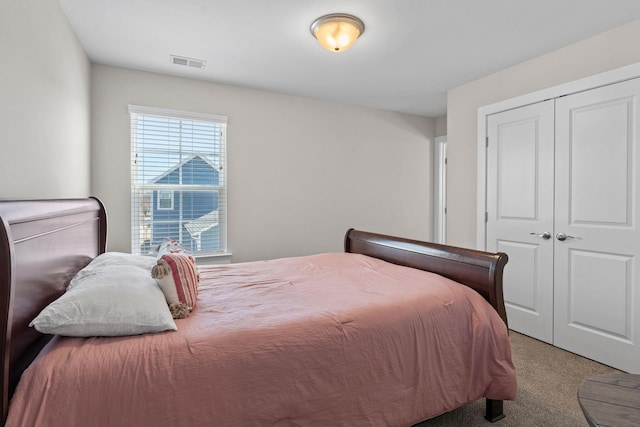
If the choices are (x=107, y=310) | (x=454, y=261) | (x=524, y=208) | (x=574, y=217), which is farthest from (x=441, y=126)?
(x=107, y=310)

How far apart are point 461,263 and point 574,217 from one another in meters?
1.48

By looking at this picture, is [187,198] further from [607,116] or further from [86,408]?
[607,116]

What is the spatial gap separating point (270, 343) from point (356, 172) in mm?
3509

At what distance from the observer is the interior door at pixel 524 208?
2918mm

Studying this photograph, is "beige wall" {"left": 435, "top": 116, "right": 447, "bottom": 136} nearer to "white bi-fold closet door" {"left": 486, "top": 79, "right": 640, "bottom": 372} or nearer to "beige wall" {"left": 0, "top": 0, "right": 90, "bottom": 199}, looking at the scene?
"white bi-fold closet door" {"left": 486, "top": 79, "right": 640, "bottom": 372}

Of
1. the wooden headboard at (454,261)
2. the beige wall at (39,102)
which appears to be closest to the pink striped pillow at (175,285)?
A: the beige wall at (39,102)

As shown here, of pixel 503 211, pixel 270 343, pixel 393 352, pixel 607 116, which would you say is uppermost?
pixel 607 116

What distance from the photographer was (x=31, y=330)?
3.71ft

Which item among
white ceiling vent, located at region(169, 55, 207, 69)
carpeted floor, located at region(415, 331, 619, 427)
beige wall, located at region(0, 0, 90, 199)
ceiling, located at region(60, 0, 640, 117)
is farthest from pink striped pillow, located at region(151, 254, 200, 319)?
white ceiling vent, located at region(169, 55, 207, 69)

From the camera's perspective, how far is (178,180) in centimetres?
351

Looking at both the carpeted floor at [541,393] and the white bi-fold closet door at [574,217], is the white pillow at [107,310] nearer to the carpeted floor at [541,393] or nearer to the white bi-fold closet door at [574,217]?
the carpeted floor at [541,393]

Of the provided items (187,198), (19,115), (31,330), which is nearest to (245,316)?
(31,330)

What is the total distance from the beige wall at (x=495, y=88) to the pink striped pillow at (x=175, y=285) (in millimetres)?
3118

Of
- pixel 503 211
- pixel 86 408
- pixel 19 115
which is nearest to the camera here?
pixel 86 408
